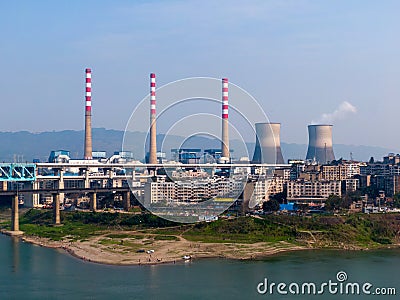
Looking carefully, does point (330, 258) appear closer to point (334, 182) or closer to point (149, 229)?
point (149, 229)

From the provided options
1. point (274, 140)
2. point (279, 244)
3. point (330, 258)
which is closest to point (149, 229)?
point (279, 244)

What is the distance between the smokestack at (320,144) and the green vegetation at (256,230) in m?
9.79

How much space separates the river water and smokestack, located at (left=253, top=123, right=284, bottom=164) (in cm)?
1111

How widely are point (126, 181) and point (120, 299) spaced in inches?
474

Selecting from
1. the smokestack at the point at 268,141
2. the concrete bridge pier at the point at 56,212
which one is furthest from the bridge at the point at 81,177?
the smokestack at the point at 268,141

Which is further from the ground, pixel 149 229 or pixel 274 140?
pixel 274 140

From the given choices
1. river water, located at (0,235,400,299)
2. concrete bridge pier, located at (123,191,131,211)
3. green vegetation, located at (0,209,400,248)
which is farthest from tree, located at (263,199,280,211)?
river water, located at (0,235,400,299)

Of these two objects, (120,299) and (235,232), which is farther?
(235,232)

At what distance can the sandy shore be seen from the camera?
882cm

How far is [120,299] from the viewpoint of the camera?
6594 mm

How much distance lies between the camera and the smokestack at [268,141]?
20.6 m

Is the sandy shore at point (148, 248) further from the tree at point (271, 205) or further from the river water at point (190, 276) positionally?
the tree at point (271, 205)

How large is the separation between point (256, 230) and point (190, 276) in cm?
328

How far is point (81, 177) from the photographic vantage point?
1777cm
